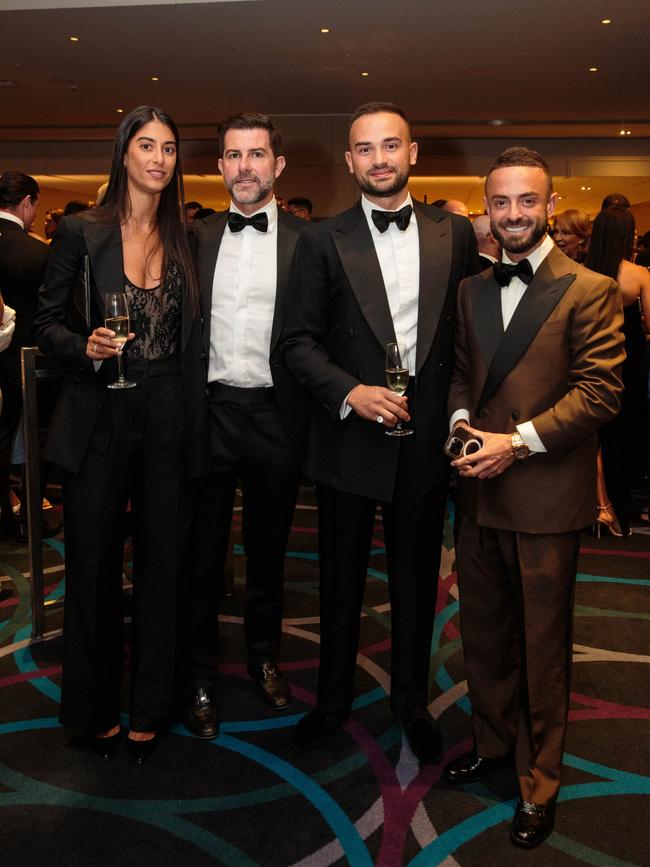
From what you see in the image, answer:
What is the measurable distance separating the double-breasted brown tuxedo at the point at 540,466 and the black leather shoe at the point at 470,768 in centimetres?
21

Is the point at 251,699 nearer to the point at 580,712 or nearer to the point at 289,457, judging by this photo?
the point at 289,457

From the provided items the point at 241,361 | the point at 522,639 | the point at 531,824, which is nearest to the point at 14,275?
the point at 241,361

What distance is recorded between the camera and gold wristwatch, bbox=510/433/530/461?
6.83ft

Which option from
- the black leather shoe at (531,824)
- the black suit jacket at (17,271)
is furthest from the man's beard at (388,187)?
the black suit jacket at (17,271)

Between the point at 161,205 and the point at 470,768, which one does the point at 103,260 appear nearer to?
the point at 161,205

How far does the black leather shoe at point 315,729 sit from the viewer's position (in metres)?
2.59

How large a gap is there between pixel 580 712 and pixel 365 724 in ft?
2.50

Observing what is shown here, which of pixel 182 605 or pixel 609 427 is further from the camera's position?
pixel 609 427

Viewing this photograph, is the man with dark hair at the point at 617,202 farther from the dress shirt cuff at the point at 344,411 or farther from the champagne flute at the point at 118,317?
the champagne flute at the point at 118,317

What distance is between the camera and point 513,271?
2.15 metres

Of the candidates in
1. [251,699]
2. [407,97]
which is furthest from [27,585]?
[407,97]

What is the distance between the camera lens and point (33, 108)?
35.2 ft

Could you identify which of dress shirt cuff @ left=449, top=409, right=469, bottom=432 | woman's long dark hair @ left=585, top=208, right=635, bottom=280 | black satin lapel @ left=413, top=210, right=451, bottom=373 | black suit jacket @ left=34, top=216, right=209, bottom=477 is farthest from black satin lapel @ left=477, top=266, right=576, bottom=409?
woman's long dark hair @ left=585, top=208, right=635, bottom=280

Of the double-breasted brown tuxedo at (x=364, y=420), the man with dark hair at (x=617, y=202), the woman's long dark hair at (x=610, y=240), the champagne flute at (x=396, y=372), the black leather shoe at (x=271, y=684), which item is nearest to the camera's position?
the champagne flute at (x=396, y=372)
